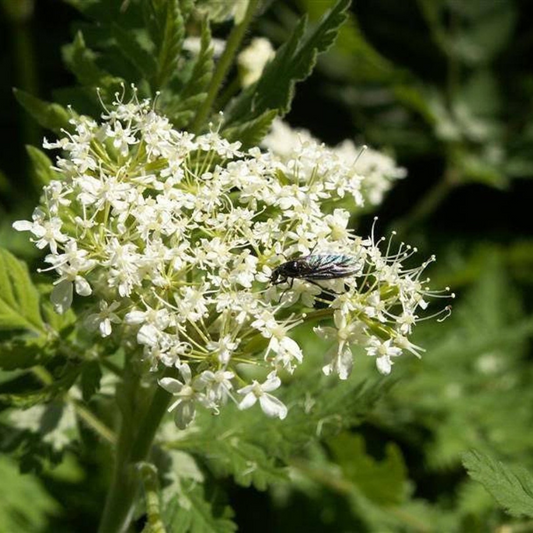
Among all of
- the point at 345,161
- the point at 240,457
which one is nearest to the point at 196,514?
the point at 240,457

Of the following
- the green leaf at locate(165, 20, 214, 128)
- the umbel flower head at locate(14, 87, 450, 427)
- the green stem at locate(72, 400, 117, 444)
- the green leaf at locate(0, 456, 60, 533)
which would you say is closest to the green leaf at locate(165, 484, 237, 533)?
the green stem at locate(72, 400, 117, 444)

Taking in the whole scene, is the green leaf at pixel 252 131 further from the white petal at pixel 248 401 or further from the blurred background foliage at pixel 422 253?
the white petal at pixel 248 401

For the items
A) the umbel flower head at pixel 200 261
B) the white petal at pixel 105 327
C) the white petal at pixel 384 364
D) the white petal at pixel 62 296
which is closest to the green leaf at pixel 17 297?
the umbel flower head at pixel 200 261

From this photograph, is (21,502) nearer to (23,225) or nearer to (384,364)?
(23,225)

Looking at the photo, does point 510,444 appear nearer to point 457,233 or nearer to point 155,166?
point 457,233

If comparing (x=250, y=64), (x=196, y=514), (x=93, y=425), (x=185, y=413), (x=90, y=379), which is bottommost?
(x=93, y=425)
